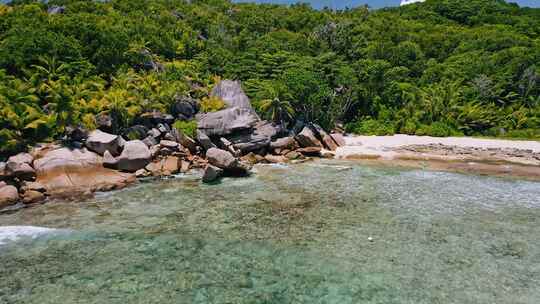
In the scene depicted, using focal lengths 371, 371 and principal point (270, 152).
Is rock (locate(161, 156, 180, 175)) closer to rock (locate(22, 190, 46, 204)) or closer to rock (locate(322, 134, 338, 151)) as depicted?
rock (locate(22, 190, 46, 204))

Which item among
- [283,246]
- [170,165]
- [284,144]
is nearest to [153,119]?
[170,165]

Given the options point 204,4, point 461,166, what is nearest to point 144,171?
point 461,166

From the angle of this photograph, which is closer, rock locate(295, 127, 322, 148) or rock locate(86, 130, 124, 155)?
rock locate(86, 130, 124, 155)

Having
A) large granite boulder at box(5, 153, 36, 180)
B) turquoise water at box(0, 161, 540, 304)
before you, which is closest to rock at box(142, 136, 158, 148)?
turquoise water at box(0, 161, 540, 304)

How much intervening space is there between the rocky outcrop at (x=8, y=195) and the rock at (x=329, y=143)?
78.8 feet

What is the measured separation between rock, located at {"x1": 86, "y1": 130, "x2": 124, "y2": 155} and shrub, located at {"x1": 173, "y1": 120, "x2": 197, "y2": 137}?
17.0ft

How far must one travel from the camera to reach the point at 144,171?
2445 centimetres

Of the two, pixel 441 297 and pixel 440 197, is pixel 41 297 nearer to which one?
pixel 441 297

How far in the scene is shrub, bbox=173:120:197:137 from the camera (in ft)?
96.5

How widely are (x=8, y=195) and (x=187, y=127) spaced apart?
527 inches

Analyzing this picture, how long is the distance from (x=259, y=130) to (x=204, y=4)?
190 feet

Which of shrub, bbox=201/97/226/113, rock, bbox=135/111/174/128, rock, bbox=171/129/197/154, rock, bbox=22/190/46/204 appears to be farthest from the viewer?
shrub, bbox=201/97/226/113

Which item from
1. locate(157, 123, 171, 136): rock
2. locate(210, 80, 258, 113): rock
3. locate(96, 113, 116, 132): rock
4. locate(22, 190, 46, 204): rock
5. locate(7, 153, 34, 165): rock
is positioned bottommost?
locate(22, 190, 46, 204): rock

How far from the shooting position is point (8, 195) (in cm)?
1892
